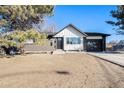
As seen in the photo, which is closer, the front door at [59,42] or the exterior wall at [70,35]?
the exterior wall at [70,35]

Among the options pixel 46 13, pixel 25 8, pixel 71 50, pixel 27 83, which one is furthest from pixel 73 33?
pixel 27 83

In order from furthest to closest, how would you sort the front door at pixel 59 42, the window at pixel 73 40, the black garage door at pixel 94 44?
the black garage door at pixel 94 44 → the front door at pixel 59 42 → the window at pixel 73 40

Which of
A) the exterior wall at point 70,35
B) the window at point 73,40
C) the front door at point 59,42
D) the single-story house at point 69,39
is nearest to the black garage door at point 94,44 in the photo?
the single-story house at point 69,39

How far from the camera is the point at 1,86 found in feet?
27.0

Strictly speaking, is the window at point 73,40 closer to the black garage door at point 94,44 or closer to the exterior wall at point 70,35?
the exterior wall at point 70,35

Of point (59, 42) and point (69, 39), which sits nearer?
point (69, 39)

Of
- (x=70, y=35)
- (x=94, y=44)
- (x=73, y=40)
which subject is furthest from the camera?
(x=94, y=44)

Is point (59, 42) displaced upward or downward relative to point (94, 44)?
upward

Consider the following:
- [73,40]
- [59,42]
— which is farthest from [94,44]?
[59,42]

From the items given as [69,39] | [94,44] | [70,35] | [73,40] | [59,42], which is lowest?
[94,44]

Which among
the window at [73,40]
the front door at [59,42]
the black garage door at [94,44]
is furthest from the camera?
the black garage door at [94,44]

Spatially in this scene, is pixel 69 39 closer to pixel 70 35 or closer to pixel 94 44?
pixel 70 35

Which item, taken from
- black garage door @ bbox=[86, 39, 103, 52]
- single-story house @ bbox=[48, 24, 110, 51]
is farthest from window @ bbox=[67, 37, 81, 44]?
black garage door @ bbox=[86, 39, 103, 52]
